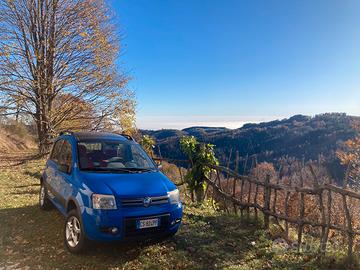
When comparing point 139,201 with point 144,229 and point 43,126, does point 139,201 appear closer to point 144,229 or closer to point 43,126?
point 144,229

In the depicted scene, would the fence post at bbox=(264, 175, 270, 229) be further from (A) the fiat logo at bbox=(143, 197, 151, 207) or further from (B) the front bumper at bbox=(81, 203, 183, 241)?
(A) the fiat logo at bbox=(143, 197, 151, 207)

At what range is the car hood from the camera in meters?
4.44

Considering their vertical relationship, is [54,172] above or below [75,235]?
above

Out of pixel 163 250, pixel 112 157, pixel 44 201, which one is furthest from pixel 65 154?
pixel 163 250

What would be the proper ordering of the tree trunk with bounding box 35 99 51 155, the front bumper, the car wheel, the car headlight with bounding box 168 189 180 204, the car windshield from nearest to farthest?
the front bumper, the car headlight with bounding box 168 189 180 204, the car windshield, the car wheel, the tree trunk with bounding box 35 99 51 155

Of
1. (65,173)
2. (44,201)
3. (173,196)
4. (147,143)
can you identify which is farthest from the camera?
(147,143)

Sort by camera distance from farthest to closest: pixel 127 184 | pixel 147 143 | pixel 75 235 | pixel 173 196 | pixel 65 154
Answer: pixel 147 143, pixel 65 154, pixel 173 196, pixel 75 235, pixel 127 184

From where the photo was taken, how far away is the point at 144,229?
4465mm

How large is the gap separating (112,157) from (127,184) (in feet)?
4.09

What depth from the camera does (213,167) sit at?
9.23m

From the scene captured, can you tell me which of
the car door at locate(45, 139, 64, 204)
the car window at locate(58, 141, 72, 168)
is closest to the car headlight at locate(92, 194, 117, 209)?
the car window at locate(58, 141, 72, 168)

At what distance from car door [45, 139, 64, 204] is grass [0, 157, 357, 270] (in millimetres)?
650

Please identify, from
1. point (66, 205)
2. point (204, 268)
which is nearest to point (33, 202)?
point (66, 205)

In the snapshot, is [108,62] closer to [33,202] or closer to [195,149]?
[195,149]
